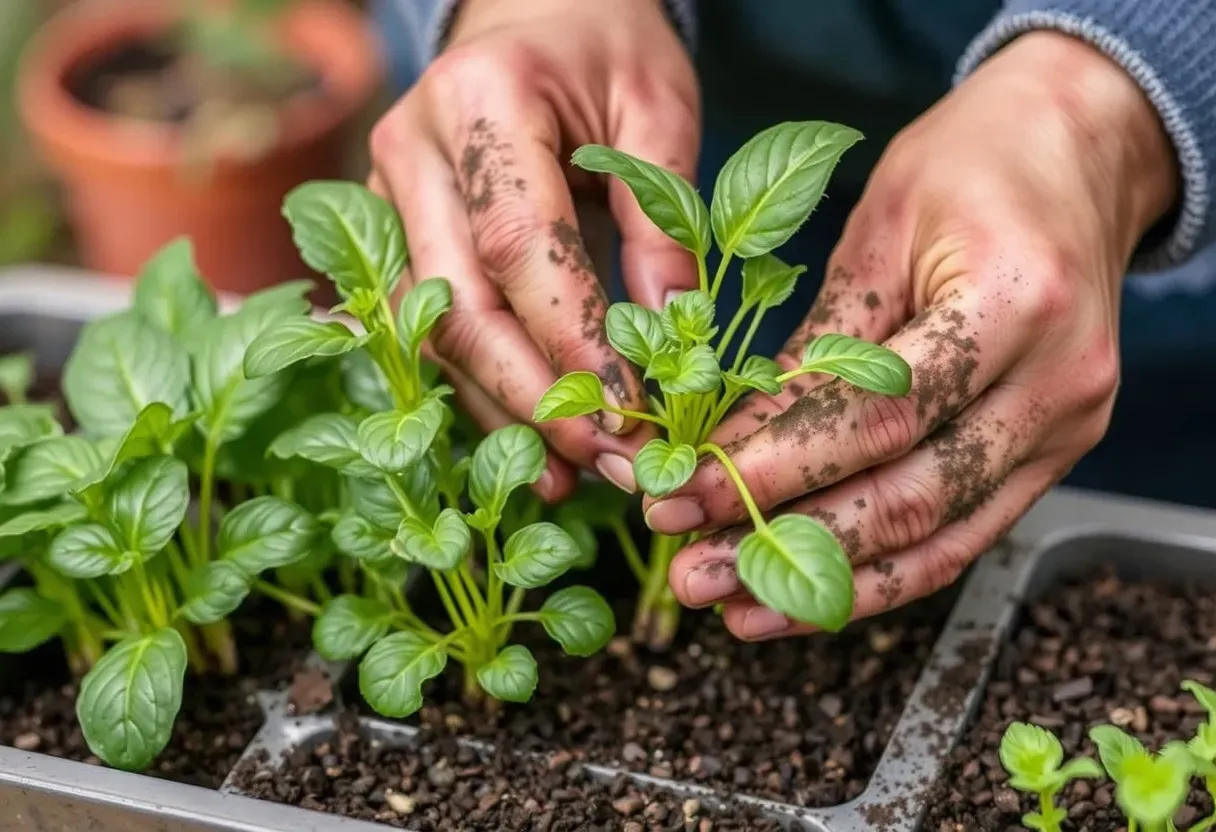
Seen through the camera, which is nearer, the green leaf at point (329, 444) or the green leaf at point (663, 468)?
the green leaf at point (663, 468)

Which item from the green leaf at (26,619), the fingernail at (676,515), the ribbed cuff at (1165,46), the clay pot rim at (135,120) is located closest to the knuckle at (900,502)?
the fingernail at (676,515)

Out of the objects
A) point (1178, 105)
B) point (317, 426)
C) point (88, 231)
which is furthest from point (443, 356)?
point (88, 231)

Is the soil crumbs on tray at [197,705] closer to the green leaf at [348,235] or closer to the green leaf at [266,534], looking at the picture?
the green leaf at [266,534]

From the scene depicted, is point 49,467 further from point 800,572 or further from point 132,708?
point 800,572

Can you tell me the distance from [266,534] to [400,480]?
4.2 inches

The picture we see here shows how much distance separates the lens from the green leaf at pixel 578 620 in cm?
85

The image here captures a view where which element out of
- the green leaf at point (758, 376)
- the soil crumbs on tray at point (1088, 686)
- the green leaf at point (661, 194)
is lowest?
the soil crumbs on tray at point (1088, 686)

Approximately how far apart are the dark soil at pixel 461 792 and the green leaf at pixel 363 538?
0.15 meters

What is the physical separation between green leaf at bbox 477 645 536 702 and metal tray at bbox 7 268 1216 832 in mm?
98

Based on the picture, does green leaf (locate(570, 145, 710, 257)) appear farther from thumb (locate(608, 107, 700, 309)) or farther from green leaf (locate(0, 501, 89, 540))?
green leaf (locate(0, 501, 89, 540))

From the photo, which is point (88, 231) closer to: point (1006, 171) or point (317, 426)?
point (317, 426)

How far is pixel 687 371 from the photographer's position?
76cm

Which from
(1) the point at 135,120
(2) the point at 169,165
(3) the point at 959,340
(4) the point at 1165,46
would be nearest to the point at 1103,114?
(4) the point at 1165,46

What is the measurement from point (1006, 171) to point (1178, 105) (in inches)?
6.3
